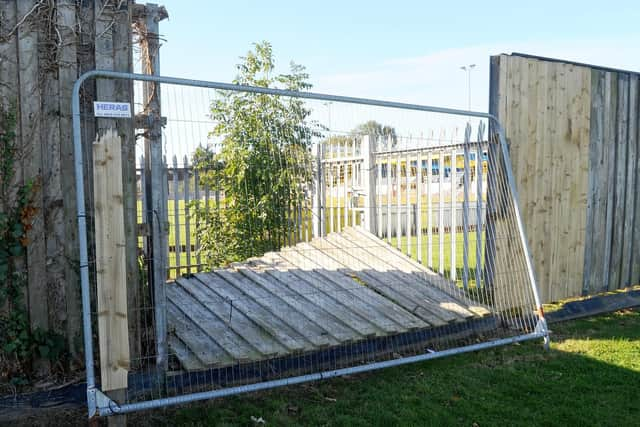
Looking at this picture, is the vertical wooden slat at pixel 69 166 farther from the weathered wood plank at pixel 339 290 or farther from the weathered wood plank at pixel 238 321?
the weathered wood plank at pixel 339 290

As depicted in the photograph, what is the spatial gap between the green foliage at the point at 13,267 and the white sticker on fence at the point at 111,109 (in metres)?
0.63

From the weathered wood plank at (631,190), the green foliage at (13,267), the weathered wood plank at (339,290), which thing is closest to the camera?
the green foliage at (13,267)

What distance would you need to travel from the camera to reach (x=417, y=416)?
12.4 feet

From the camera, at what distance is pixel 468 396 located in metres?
4.14

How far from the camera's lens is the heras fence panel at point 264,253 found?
3.55 meters

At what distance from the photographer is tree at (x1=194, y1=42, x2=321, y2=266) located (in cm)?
434

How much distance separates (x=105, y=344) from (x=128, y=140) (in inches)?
55.7

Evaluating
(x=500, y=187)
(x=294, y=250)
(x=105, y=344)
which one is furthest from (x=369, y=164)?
(x=105, y=344)

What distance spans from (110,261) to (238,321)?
1.59 m

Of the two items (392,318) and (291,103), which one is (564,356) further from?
(291,103)

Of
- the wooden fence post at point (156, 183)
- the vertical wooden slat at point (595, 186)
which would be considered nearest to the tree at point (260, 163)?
the wooden fence post at point (156, 183)

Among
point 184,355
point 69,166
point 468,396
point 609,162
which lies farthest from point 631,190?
point 69,166

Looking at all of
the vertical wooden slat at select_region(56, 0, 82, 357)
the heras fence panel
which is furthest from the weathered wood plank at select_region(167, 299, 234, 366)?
the vertical wooden slat at select_region(56, 0, 82, 357)

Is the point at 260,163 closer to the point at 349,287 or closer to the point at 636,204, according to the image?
the point at 349,287
